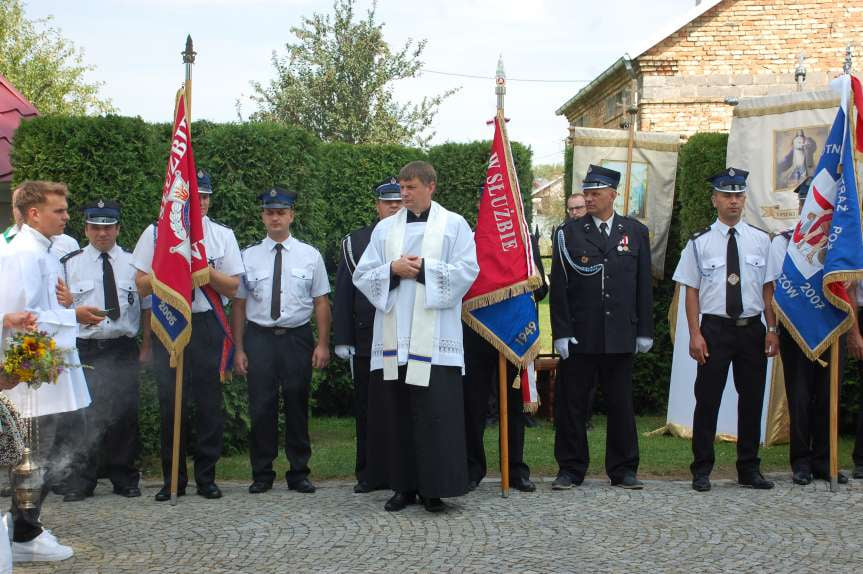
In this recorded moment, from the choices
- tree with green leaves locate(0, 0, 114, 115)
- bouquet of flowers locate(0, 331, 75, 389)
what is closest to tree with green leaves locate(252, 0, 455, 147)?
tree with green leaves locate(0, 0, 114, 115)

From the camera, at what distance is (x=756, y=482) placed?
22.3ft

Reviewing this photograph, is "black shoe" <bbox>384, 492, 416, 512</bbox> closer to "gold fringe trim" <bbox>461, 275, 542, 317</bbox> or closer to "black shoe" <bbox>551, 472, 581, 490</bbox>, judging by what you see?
"black shoe" <bbox>551, 472, 581, 490</bbox>

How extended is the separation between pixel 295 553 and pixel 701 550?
223 centimetres

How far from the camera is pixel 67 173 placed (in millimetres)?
7934

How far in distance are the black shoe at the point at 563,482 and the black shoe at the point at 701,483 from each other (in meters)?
0.84

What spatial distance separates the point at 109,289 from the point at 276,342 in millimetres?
1275

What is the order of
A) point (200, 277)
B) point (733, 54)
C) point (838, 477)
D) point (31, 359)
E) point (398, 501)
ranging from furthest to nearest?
1. point (733, 54)
2. point (838, 477)
3. point (200, 277)
4. point (398, 501)
5. point (31, 359)

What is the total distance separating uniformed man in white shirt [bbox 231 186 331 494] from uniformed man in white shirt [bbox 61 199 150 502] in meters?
0.80

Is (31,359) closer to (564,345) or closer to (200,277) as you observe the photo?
(200,277)

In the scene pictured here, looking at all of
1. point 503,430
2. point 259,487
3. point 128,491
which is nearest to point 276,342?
point 259,487

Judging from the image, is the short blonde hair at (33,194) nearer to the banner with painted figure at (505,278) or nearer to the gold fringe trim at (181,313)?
→ the gold fringe trim at (181,313)

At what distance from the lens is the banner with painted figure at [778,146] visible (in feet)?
29.7

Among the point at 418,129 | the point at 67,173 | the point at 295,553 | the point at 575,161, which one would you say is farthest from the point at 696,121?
the point at 295,553

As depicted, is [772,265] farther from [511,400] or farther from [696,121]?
[696,121]
